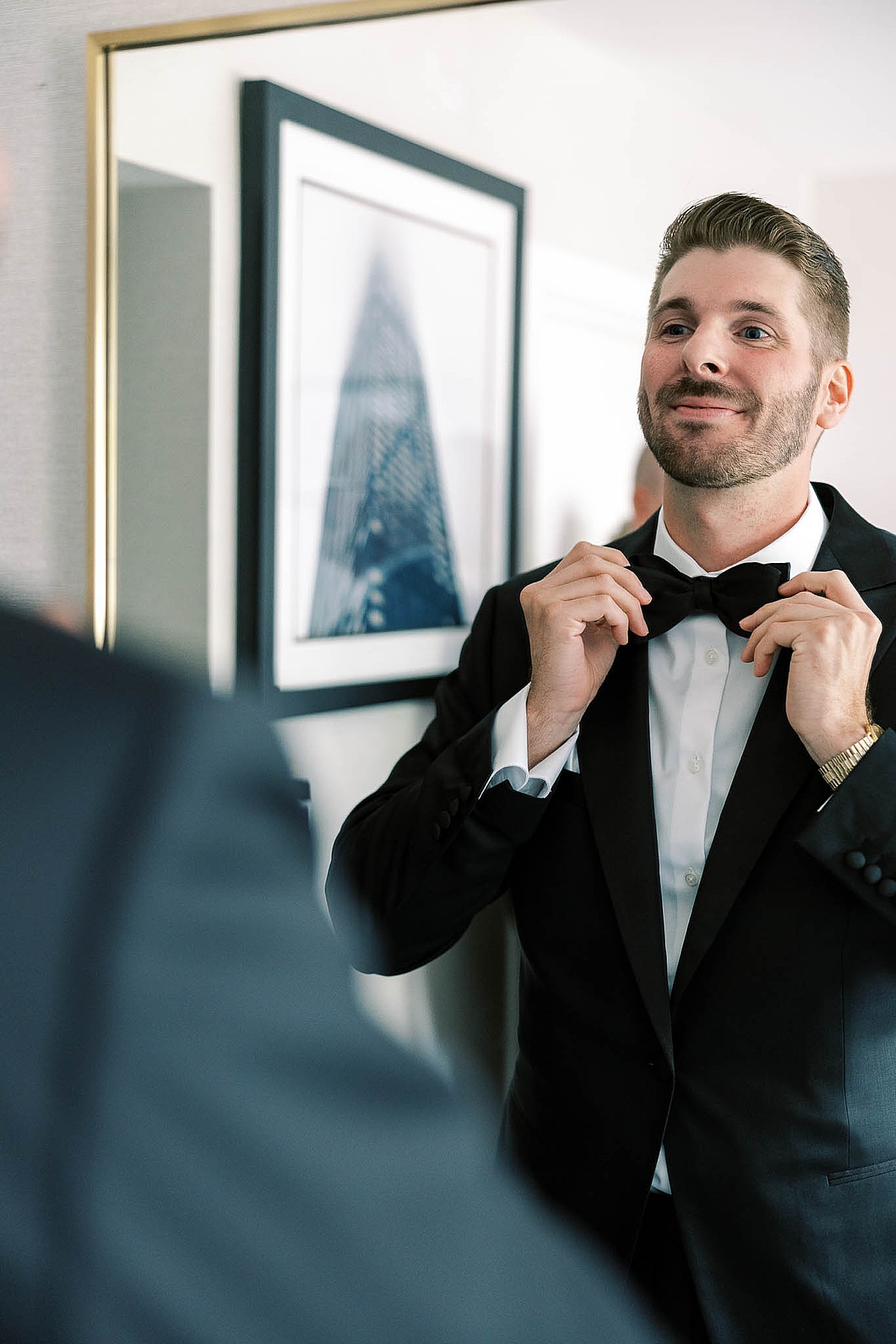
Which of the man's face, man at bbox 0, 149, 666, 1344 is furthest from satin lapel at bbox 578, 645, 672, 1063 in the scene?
man at bbox 0, 149, 666, 1344

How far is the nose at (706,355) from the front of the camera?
120 centimetres

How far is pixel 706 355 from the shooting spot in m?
1.20

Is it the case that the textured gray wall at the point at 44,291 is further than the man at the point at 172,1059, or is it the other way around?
the textured gray wall at the point at 44,291

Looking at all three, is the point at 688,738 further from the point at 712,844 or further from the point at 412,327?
the point at 412,327

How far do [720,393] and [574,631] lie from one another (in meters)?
0.29

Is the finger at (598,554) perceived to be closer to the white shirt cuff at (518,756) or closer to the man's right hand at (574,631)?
the man's right hand at (574,631)

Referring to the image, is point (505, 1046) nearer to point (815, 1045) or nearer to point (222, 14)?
point (815, 1045)

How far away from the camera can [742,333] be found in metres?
1.20

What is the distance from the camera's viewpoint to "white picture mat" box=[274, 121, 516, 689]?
4.83 ft

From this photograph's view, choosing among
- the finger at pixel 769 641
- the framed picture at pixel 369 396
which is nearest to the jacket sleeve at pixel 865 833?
the finger at pixel 769 641

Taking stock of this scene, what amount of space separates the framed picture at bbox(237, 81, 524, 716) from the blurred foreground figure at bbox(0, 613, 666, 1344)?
1169mm

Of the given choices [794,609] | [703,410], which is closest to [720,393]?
[703,410]

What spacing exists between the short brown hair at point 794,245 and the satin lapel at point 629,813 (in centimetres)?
39

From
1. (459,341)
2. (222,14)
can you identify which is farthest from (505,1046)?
(222,14)
